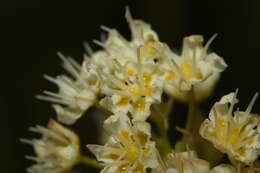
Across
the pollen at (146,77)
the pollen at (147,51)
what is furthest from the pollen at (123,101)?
the pollen at (147,51)

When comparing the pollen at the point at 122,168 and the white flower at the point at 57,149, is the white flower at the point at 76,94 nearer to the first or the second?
the white flower at the point at 57,149

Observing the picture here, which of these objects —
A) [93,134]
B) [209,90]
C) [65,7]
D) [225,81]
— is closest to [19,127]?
[93,134]

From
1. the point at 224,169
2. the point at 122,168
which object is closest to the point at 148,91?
the point at 122,168

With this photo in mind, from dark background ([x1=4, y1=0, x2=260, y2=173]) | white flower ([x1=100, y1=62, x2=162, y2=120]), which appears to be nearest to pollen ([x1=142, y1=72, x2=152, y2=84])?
white flower ([x1=100, y1=62, x2=162, y2=120])

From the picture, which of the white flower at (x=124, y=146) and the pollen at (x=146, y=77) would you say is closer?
the white flower at (x=124, y=146)

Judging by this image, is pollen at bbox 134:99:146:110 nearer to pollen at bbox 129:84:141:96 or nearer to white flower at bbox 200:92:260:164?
pollen at bbox 129:84:141:96

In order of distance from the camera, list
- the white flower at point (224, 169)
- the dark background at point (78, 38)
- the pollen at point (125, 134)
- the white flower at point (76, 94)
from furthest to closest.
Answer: the dark background at point (78, 38)
the white flower at point (76, 94)
the pollen at point (125, 134)
the white flower at point (224, 169)

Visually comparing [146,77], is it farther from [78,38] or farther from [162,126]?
[78,38]

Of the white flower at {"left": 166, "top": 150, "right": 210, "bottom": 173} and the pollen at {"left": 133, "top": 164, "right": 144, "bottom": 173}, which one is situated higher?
the pollen at {"left": 133, "top": 164, "right": 144, "bottom": 173}
